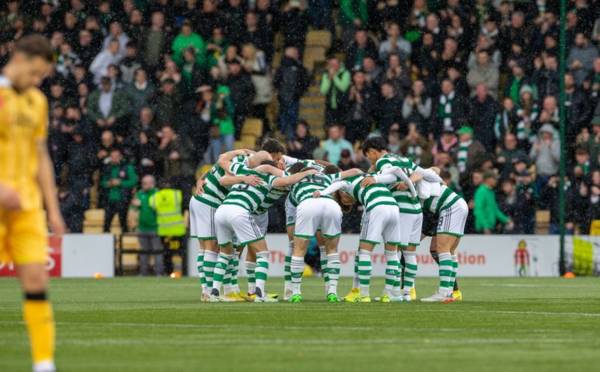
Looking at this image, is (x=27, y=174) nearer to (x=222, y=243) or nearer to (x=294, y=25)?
(x=222, y=243)

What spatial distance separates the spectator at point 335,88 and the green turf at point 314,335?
12.1 metres

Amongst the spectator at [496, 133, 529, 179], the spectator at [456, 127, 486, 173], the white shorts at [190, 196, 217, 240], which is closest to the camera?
the white shorts at [190, 196, 217, 240]

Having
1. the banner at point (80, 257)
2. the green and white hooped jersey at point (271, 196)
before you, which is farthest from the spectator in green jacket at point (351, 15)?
the green and white hooped jersey at point (271, 196)

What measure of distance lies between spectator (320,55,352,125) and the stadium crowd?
0.04 metres

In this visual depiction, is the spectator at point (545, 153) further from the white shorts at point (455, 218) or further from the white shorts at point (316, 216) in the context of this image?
the white shorts at point (316, 216)

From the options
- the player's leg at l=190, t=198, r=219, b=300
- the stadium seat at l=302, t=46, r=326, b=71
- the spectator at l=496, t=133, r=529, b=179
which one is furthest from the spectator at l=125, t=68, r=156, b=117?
the player's leg at l=190, t=198, r=219, b=300

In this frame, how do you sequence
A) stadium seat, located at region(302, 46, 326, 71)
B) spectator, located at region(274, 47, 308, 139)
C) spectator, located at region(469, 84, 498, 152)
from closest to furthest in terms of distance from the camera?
spectator, located at region(469, 84, 498, 152)
spectator, located at region(274, 47, 308, 139)
stadium seat, located at region(302, 46, 326, 71)

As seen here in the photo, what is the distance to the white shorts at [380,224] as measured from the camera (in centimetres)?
1942

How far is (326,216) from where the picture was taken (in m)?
19.6

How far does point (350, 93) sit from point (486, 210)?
408 centimetres

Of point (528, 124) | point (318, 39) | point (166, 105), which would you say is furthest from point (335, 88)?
point (528, 124)

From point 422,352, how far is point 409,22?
77.4ft

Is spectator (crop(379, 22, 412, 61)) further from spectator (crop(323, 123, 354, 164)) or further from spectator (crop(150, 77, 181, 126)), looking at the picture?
spectator (crop(150, 77, 181, 126))

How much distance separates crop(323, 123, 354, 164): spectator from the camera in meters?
31.1
